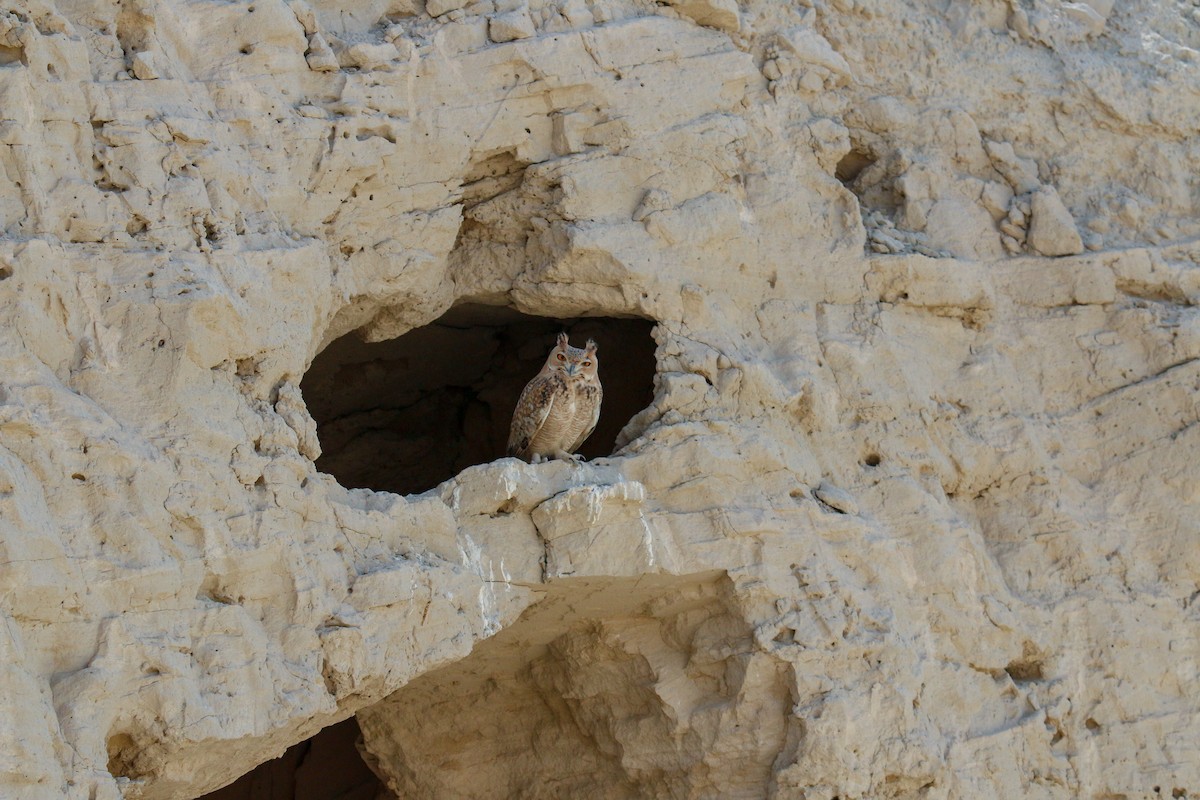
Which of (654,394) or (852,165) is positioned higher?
(852,165)

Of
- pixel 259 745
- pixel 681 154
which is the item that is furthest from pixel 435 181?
pixel 259 745

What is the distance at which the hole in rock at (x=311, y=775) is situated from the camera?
9.09 m

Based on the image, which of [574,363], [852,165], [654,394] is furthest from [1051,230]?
[574,363]

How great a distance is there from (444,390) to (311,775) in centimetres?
232

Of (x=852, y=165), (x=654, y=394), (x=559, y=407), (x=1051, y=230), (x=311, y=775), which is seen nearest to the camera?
(x=559, y=407)

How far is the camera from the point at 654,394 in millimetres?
7305

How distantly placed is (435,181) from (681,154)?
1.13m

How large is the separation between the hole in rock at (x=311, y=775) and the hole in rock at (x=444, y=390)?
1.54m

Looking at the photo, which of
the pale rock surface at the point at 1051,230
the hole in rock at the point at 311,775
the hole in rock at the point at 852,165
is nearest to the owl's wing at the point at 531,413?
the hole in rock at the point at 852,165

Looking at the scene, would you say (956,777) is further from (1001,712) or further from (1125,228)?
(1125,228)

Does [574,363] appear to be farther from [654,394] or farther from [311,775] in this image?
[311,775]

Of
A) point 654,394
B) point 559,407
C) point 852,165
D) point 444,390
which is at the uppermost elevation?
point 852,165

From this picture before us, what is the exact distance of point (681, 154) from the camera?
281 inches

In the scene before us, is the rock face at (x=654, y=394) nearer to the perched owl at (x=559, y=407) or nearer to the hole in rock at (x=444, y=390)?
the perched owl at (x=559, y=407)
